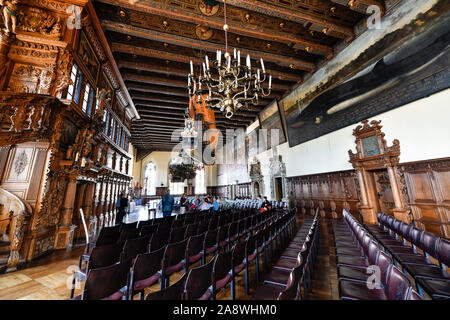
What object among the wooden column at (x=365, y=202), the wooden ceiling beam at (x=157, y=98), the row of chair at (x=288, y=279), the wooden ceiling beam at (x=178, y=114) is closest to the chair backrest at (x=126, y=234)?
the row of chair at (x=288, y=279)

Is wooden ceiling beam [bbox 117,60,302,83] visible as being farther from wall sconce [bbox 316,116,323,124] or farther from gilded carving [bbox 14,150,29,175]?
gilded carving [bbox 14,150,29,175]

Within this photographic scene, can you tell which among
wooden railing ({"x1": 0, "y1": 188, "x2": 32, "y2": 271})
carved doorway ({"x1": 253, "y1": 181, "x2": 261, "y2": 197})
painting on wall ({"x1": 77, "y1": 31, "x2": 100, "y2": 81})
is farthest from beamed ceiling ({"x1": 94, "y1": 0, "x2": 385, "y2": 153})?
carved doorway ({"x1": 253, "y1": 181, "x2": 261, "y2": 197})

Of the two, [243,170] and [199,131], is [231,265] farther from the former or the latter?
[243,170]

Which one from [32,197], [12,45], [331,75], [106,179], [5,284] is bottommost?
[5,284]

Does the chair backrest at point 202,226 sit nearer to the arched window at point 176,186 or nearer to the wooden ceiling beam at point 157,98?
the wooden ceiling beam at point 157,98

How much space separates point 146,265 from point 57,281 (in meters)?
1.98

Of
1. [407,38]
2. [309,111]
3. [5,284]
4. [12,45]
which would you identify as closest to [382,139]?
[407,38]

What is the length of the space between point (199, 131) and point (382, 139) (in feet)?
35.5

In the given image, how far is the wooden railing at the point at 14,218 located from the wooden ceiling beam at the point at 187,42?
576 centimetres

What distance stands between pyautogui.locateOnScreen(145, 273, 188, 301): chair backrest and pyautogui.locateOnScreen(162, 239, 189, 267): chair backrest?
790 millimetres

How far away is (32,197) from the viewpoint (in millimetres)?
3582

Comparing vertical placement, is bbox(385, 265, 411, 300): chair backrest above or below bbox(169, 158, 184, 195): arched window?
below

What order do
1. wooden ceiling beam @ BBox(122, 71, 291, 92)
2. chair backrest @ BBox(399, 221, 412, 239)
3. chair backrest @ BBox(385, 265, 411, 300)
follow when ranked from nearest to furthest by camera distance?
chair backrest @ BBox(385, 265, 411, 300)
chair backrest @ BBox(399, 221, 412, 239)
wooden ceiling beam @ BBox(122, 71, 291, 92)

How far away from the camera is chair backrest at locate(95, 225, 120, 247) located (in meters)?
2.84
